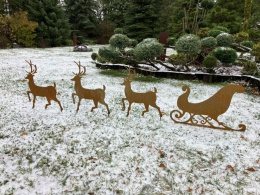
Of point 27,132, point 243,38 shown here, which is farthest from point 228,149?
point 243,38

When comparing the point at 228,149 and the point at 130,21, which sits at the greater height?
the point at 130,21

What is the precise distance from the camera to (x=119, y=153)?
346cm

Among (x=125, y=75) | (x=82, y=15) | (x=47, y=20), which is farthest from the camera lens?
(x=82, y=15)

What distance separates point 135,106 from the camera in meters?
5.71

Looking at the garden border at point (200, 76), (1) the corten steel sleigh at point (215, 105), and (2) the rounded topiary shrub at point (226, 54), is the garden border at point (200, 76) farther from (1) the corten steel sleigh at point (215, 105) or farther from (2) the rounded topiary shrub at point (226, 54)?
(1) the corten steel sleigh at point (215, 105)

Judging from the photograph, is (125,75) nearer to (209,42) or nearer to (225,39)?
(209,42)

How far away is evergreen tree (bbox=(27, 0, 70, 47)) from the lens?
23500mm

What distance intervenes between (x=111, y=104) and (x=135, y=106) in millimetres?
827

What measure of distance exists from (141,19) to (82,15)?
1039 centimetres

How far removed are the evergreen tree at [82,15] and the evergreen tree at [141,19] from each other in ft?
22.6

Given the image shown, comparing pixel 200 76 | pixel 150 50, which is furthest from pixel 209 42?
pixel 150 50

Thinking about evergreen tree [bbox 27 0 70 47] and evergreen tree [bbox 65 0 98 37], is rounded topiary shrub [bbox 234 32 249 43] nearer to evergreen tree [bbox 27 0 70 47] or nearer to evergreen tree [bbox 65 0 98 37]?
evergreen tree [bbox 27 0 70 47]

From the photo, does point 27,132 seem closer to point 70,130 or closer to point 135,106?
point 70,130

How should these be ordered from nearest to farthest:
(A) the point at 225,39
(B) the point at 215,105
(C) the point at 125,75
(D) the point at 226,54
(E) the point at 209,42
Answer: (B) the point at 215,105 → (D) the point at 226,54 → (E) the point at 209,42 → (A) the point at 225,39 → (C) the point at 125,75
